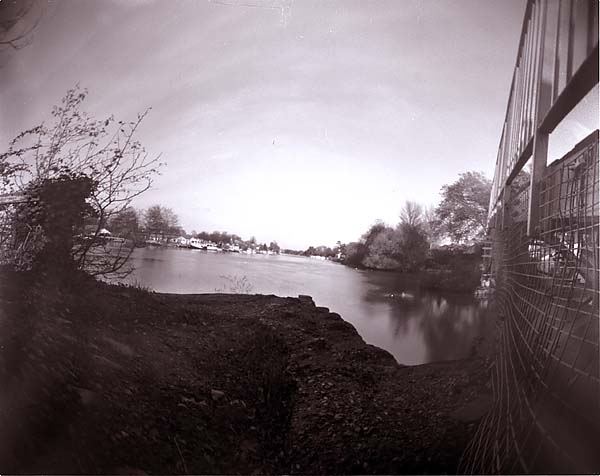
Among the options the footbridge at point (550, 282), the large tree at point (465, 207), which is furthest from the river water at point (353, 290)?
the large tree at point (465, 207)

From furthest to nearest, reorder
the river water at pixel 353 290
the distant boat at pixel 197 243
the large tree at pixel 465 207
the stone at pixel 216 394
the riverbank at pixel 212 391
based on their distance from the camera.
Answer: the distant boat at pixel 197 243 < the river water at pixel 353 290 < the large tree at pixel 465 207 < the stone at pixel 216 394 < the riverbank at pixel 212 391


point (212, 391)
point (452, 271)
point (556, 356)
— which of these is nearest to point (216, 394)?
point (212, 391)

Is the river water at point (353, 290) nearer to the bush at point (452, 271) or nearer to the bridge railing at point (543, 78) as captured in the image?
the bush at point (452, 271)

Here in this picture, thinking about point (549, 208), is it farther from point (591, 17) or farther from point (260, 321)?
point (260, 321)

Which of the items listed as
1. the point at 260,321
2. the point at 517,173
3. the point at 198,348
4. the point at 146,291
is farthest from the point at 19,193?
the point at 517,173

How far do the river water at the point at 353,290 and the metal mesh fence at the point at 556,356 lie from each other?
0.99 feet

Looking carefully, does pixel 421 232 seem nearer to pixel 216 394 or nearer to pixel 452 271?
pixel 452 271

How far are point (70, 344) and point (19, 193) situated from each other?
791 mm

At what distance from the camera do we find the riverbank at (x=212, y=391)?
0.89m

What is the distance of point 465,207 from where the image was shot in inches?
54.9

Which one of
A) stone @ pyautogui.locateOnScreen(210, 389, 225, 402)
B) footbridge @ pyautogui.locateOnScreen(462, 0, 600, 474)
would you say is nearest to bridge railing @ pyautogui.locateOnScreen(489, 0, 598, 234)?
footbridge @ pyautogui.locateOnScreen(462, 0, 600, 474)

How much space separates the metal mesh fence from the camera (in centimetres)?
72

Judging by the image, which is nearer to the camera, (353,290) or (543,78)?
(543,78)

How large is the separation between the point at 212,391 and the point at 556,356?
1.12 m
